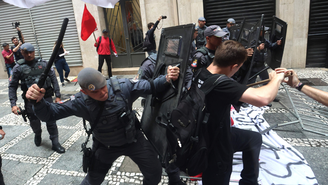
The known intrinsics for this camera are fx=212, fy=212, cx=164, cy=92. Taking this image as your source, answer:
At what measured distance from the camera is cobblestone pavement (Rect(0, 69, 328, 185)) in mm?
2965

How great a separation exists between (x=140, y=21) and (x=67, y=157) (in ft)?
23.6

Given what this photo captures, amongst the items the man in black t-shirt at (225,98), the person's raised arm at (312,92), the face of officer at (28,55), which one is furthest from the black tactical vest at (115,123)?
the face of officer at (28,55)

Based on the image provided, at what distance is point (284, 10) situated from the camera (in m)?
7.90

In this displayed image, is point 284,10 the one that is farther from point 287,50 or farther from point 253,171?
point 253,171

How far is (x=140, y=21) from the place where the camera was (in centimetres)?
934

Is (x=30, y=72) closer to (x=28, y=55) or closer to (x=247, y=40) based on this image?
(x=28, y=55)

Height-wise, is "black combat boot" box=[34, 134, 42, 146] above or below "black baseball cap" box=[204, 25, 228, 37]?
below

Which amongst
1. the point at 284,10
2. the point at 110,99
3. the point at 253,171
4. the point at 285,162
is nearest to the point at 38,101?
the point at 110,99

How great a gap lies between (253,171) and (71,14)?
33.7 feet

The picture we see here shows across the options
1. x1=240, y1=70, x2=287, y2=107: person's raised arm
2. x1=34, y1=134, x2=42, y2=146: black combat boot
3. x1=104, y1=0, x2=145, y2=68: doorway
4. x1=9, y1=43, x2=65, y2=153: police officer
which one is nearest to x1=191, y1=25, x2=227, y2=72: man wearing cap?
x1=240, y1=70, x2=287, y2=107: person's raised arm

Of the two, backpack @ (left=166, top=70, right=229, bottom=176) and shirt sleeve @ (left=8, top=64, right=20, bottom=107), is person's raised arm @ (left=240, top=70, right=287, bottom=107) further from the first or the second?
shirt sleeve @ (left=8, top=64, right=20, bottom=107)

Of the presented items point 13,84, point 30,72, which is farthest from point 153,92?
point 13,84

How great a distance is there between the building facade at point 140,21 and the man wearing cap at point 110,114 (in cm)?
715

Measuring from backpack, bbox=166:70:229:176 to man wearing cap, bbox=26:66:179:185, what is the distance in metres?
0.30
